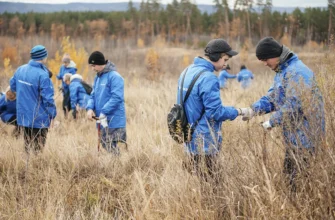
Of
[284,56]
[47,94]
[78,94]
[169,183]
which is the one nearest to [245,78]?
[78,94]

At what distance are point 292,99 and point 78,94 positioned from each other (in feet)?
19.3

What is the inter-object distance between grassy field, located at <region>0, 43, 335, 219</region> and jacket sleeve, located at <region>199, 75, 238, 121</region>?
0.23 meters

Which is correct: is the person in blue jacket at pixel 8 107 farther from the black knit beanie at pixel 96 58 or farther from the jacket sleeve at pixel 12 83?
the black knit beanie at pixel 96 58

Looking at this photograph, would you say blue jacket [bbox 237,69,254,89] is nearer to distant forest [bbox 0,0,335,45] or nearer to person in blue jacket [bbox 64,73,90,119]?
person in blue jacket [bbox 64,73,90,119]

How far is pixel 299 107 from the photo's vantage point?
117 inches

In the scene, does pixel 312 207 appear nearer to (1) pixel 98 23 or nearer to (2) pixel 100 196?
(2) pixel 100 196

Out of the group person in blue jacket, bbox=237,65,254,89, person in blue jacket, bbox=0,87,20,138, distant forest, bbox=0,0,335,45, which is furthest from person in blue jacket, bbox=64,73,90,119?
distant forest, bbox=0,0,335,45

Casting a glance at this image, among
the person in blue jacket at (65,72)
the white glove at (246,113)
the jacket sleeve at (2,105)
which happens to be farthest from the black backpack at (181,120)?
the person in blue jacket at (65,72)

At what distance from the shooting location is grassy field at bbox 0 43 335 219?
2445 mm

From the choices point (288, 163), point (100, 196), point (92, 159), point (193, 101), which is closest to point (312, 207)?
point (288, 163)

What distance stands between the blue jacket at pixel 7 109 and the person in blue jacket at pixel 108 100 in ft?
4.14

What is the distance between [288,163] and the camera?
3.03m

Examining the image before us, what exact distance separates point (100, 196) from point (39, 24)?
64822 mm

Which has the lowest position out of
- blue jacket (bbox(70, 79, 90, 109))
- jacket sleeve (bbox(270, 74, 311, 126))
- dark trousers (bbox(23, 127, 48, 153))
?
dark trousers (bbox(23, 127, 48, 153))
